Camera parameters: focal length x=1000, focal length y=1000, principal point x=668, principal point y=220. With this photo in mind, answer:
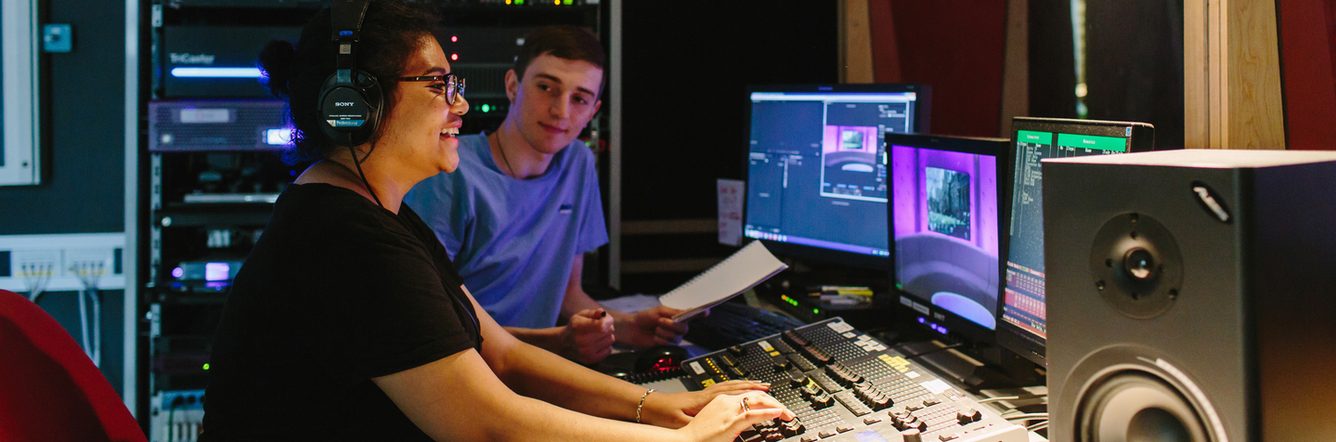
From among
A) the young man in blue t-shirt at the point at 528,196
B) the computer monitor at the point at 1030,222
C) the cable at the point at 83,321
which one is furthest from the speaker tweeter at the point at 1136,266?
the cable at the point at 83,321

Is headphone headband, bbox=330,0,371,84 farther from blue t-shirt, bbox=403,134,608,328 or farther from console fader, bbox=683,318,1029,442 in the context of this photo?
blue t-shirt, bbox=403,134,608,328

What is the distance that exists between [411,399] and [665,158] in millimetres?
2049

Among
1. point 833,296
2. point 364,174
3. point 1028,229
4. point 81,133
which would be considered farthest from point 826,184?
point 81,133

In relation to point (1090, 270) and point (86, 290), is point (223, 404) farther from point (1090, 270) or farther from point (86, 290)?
point (86, 290)

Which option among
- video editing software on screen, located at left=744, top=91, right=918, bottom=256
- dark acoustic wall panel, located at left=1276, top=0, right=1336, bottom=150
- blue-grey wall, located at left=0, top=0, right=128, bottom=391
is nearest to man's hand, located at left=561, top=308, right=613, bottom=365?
video editing software on screen, located at left=744, top=91, right=918, bottom=256

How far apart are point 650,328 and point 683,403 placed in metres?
0.57

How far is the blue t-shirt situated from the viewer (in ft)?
7.41

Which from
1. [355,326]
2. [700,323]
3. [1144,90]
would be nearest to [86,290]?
[700,323]

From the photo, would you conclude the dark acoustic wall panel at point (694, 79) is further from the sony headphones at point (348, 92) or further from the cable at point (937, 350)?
the sony headphones at point (348, 92)

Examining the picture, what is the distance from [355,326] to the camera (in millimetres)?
1155

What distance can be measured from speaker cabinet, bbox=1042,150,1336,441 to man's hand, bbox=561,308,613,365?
3.44 ft

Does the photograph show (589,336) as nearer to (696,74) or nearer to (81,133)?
(696,74)

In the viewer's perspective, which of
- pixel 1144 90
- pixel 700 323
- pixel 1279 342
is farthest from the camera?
pixel 700 323

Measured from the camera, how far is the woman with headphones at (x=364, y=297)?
45.7 inches
